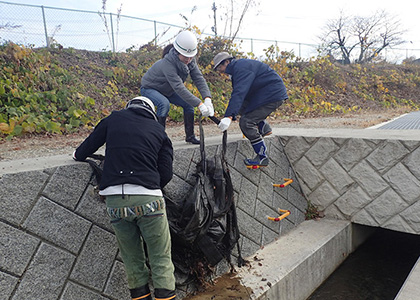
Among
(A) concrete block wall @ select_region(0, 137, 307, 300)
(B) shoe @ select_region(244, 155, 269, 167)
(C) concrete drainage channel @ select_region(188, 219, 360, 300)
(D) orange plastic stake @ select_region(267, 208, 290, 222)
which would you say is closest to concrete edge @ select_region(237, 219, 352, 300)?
(C) concrete drainage channel @ select_region(188, 219, 360, 300)

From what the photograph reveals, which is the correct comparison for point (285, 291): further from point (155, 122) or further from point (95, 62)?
point (95, 62)

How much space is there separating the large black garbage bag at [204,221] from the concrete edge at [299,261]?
0.45 m

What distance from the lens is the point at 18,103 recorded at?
5.79 metres

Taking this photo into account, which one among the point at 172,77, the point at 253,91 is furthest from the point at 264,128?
the point at 172,77

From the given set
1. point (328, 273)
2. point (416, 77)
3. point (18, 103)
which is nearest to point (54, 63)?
point (18, 103)

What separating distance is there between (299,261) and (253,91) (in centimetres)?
216

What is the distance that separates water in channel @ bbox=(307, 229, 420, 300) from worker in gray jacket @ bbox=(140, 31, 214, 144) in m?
2.74

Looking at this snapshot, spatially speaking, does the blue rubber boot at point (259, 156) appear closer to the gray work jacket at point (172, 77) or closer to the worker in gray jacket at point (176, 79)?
the worker in gray jacket at point (176, 79)

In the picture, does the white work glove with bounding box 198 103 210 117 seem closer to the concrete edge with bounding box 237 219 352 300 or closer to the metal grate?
the concrete edge with bounding box 237 219 352 300

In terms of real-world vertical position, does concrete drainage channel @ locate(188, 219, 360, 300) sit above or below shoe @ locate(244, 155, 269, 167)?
below

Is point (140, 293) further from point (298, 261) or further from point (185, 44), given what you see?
point (185, 44)

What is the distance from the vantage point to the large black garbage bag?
3008 mm

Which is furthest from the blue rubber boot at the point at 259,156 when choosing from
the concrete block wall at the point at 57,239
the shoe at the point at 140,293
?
the shoe at the point at 140,293

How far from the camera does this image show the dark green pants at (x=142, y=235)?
2328 millimetres
